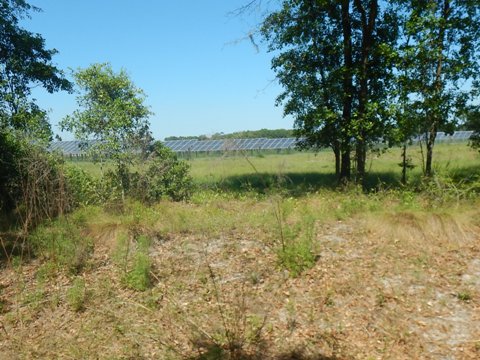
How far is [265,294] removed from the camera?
549cm

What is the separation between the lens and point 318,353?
4.31m

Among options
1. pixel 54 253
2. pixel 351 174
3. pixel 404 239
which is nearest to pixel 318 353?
pixel 404 239

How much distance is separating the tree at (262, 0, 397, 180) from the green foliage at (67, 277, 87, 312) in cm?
779

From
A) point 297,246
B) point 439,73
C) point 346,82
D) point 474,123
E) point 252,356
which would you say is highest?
point 346,82

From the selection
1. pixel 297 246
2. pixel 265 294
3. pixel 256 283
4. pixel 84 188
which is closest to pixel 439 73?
pixel 297 246

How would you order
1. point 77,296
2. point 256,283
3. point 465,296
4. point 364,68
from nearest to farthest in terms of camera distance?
point 465,296 < point 77,296 < point 256,283 < point 364,68

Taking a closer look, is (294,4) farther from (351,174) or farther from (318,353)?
(318,353)

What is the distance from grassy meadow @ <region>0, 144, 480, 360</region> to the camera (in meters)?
4.52

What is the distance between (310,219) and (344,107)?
18.7ft

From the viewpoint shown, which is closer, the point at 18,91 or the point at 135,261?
the point at 135,261

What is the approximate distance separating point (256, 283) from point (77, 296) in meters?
2.62

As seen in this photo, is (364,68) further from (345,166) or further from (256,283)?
(256,283)

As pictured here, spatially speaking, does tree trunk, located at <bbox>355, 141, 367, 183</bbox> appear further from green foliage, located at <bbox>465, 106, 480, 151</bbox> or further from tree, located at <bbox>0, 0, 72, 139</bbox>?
tree, located at <bbox>0, 0, 72, 139</bbox>

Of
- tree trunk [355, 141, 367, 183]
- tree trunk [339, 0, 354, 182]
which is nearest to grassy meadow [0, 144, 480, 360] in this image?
tree trunk [355, 141, 367, 183]
